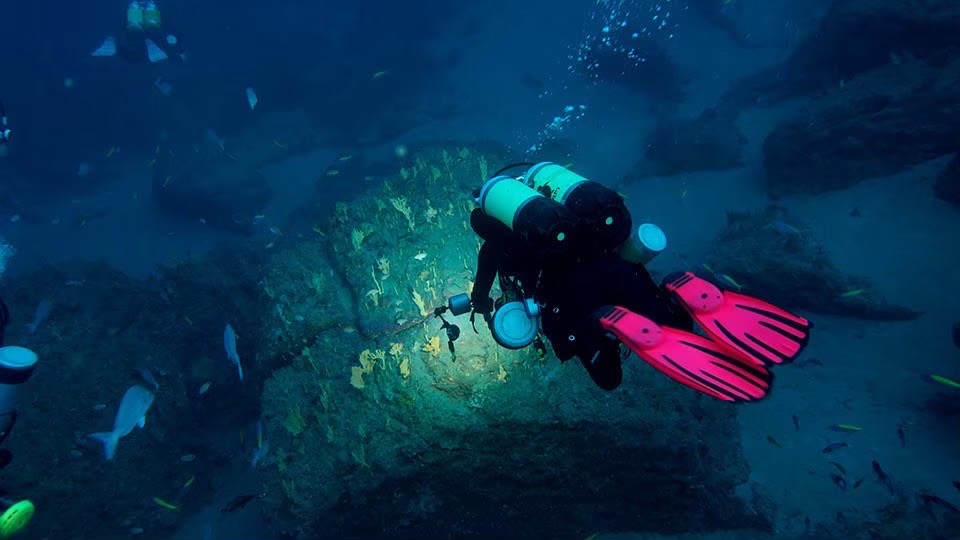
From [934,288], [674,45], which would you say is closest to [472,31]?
[674,45]

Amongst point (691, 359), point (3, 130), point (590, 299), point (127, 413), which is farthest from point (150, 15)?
point (691, 359)

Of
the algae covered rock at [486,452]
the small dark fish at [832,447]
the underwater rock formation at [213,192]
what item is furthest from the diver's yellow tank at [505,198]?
the underwater rock formation at [213,192]

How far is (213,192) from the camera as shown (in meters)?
21.1

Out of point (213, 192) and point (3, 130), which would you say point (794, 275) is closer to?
point (3, 130)

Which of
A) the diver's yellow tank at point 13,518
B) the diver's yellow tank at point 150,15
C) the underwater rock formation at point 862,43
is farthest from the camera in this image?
the diver's yellow tank at point 150,15

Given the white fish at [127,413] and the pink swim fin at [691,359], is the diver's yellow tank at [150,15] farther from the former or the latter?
the pink swim fin at [691,359]

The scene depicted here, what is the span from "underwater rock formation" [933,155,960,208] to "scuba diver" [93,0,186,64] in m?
23.0

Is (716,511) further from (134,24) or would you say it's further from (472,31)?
(472,31)

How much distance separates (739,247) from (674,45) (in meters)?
23.7

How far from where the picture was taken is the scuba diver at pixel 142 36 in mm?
16263

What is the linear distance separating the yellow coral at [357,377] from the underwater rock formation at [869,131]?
1366cm

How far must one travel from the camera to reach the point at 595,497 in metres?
6.03

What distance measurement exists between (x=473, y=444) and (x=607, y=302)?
10.1 ft

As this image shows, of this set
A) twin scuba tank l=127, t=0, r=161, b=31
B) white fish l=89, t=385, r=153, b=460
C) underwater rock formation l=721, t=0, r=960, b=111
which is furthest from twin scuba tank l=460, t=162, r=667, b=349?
twin scuba tank l=127, t=0, r=161, b=31
